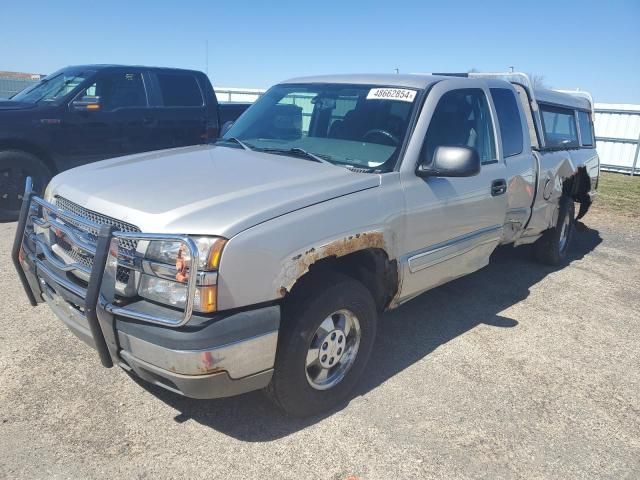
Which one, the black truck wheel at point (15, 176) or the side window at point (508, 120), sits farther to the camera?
the black truck wheel at point (15, 176)

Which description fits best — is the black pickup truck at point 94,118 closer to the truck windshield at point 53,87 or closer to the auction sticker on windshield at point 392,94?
the truck windshield at point 53,87

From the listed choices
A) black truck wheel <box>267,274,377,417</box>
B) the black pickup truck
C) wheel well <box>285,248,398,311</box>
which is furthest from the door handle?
the black pickup truck

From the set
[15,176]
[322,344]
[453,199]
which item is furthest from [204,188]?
[15,176]

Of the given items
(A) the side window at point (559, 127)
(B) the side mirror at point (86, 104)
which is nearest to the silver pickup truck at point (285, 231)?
(A) the side window at point (559, 127)

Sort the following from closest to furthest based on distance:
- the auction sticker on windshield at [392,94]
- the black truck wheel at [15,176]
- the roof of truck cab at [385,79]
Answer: the auction sticker on windshield at [392,94]
the roof of truck cab at [385,79]
the black truck wheel at [15,176]

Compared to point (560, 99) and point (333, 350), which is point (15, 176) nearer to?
point (333, 350)

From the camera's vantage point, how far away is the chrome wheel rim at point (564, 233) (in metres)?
6.28

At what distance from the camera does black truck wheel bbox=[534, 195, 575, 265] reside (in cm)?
615

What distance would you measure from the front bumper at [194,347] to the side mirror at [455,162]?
1.46 m

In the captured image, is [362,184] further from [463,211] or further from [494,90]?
[494,90]

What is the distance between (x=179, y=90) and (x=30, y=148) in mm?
2303

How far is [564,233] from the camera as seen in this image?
21.1ft

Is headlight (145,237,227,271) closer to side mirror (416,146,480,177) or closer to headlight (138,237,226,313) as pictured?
headlight (138,237,226,313)

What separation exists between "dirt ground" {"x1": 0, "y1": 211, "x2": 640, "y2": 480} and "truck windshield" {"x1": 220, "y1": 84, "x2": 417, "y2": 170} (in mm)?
1481
